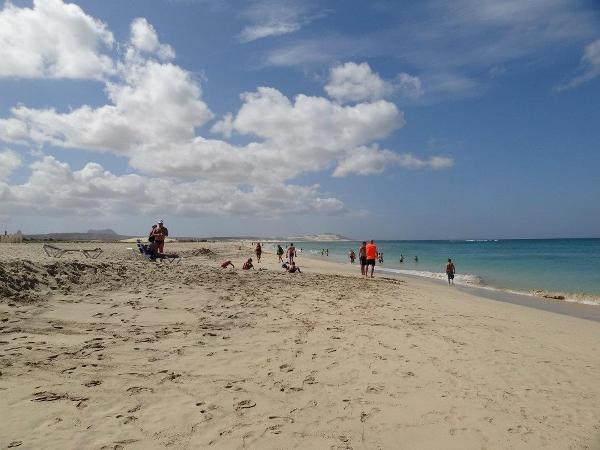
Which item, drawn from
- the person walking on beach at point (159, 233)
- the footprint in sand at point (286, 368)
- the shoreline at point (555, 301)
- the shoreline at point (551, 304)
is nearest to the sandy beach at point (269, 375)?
the footprint in sand at point (286, 368)

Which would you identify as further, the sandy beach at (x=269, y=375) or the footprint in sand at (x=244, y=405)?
the footprint in sand at (x=244, y=405)

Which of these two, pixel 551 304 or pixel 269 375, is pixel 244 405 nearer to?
pixel 269 375

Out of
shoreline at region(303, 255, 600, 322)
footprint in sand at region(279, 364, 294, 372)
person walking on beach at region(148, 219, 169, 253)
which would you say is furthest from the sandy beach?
person walking on beach at region(148, 219, 169, 253)

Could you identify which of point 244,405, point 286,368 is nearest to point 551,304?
point 286,368

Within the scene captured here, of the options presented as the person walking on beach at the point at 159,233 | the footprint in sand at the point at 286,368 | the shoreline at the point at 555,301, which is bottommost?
the shoreline at the point at 555,301

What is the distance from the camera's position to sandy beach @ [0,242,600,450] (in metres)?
4.12

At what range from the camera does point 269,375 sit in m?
5.62

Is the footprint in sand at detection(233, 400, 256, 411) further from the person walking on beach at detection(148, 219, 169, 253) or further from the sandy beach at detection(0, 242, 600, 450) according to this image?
the person walking on beach at detection(148, 219, 169, 253)

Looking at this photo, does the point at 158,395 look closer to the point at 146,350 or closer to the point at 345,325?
the point at 146,350

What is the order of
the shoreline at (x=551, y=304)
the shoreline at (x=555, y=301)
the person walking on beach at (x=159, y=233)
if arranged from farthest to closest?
the person walking on beach at (x=159, y=233) < the shoreline at (x=555, y=301) < the shoreline at (x=551, y=304)

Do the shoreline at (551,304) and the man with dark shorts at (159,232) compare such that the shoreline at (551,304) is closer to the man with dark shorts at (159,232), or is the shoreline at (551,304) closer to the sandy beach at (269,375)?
the sandy beach at (269,375)

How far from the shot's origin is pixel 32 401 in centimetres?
438

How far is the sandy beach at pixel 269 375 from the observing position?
4117mm

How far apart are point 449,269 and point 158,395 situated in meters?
22.8
